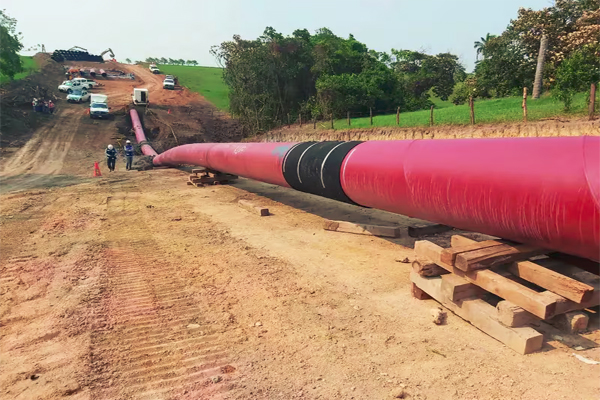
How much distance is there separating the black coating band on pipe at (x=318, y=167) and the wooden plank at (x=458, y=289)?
3053 millimetres

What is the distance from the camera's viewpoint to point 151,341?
13.0ft

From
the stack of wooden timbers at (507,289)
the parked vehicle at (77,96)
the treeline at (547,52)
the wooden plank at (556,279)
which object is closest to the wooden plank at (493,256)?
the stack of wooden timbers at (507,289)

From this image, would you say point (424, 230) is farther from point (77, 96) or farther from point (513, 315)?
point (77, 96)

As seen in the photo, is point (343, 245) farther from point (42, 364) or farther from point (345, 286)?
point (42, 364)

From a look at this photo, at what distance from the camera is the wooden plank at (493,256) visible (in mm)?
3912

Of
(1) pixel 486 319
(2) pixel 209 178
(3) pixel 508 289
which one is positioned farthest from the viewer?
(2) pixel 209 178

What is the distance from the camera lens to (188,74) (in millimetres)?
69750

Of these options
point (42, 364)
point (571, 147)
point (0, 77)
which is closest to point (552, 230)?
point (571, 147)

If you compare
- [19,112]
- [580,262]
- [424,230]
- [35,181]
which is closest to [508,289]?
[580,262]

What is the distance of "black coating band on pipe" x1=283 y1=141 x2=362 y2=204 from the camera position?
22.9ft

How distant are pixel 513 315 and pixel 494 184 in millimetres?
1377

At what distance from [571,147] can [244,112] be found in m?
31.2

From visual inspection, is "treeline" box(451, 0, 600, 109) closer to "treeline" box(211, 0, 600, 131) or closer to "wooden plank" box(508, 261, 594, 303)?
"treeline" box(211, 0, 600, 131)

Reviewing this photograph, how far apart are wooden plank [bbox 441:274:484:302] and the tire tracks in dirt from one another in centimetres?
238
